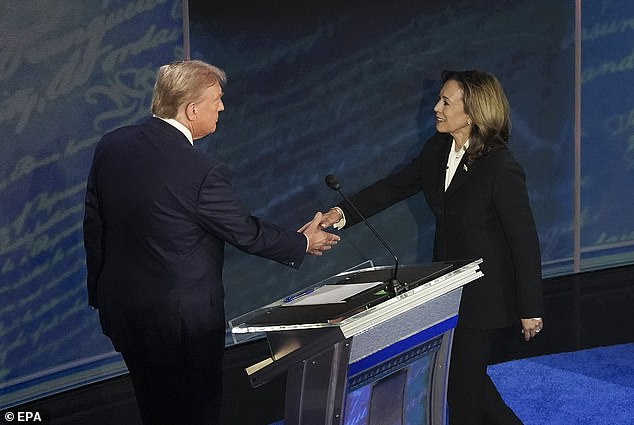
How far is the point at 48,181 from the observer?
13.5 ft

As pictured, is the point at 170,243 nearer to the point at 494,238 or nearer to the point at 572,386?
the point at 494,238

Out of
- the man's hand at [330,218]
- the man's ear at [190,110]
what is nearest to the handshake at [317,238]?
the man's hand at [330,218]

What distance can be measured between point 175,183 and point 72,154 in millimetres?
1271

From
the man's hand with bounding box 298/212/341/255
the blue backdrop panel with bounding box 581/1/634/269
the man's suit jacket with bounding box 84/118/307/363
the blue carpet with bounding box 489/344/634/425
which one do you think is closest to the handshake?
the man's hand with bounding box 298/212/341/255

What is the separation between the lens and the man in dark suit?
3.06m

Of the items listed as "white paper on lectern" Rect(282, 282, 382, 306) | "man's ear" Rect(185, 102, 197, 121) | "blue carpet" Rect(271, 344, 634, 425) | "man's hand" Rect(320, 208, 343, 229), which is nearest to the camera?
"white paper on lectern" Rect(282, 282, 382, 306)

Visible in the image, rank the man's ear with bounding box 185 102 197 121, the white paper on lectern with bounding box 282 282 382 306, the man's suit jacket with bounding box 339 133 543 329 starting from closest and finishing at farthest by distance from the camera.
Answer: the white paper on lectern with bounding box 282 282 382 306
the man's ear with bounding box 185 102 197 121
the man's suit jacket with bounding box 339 133 543 329

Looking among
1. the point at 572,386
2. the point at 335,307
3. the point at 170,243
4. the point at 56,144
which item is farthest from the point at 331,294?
the point at 572,386

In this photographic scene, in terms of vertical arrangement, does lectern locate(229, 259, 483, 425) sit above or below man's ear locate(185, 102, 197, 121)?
below

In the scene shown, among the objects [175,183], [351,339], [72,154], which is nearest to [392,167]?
[72,154]

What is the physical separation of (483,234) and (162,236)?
1.06 m

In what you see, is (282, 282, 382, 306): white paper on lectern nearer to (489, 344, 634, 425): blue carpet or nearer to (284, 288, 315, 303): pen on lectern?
(284, 288, 315, 303): pen on lectern

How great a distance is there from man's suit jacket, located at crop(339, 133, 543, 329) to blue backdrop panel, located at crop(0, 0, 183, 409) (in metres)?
1.49
